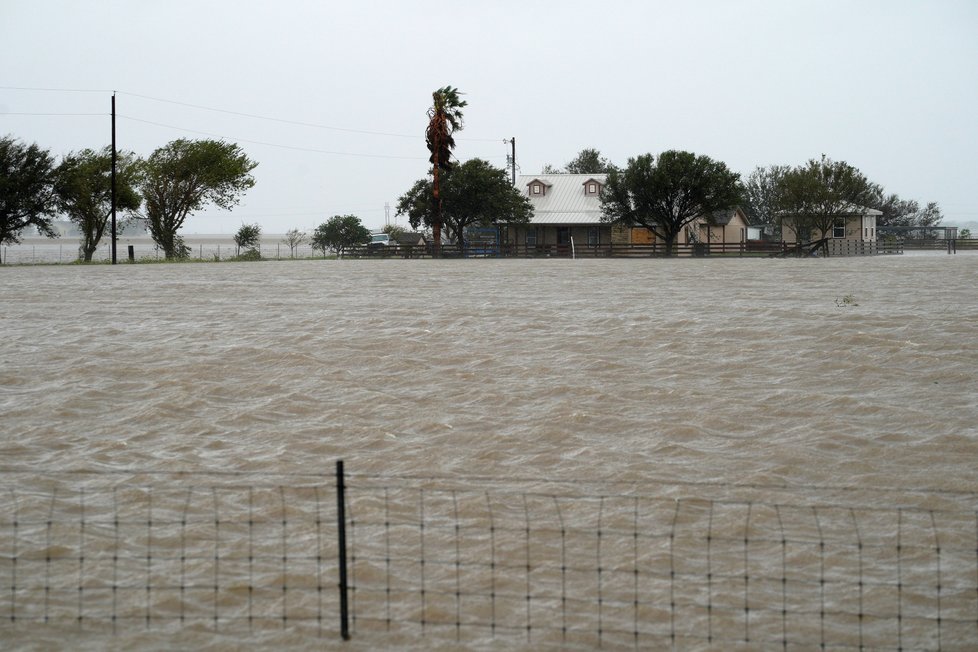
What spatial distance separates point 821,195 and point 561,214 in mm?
17197

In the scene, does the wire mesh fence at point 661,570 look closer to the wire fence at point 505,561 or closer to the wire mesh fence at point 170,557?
the wire fence at point 505,561

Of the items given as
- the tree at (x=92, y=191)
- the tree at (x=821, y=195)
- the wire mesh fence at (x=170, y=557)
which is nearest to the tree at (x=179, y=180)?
the tree at (x=92, y=191)

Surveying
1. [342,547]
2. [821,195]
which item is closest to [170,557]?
[342,547]

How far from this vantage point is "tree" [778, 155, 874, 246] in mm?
73500

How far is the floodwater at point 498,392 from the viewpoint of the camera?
36.8ft

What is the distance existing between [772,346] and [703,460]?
7.62 m

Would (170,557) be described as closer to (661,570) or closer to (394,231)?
(661,570)

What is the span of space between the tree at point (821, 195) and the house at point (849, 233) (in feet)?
0.31

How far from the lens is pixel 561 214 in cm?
7931

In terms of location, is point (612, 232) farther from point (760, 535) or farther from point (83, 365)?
point (760, 535)

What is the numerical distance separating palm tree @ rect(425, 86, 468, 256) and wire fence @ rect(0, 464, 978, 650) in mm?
65664

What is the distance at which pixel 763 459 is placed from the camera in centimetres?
1127

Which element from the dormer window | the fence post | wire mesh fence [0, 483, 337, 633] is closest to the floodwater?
the fence post

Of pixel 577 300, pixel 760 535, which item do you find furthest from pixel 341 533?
pixel 577 300
